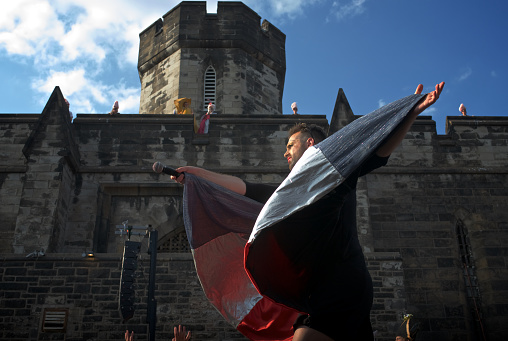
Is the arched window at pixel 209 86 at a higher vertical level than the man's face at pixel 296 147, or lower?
higher

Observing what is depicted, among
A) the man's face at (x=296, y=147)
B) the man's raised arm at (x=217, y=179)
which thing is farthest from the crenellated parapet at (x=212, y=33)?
the man's face at (x=296, y=147)

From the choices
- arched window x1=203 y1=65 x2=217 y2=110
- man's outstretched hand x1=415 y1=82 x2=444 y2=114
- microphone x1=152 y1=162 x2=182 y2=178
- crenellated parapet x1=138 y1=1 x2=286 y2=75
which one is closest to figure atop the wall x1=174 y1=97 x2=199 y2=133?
arched window x1=203 y1=65 x2=217 y2=110

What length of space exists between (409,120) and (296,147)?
0.95m

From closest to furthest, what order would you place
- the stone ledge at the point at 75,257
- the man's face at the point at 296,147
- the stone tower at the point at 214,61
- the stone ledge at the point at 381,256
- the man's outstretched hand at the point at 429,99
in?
the man's outstretched hand at the point at 429,99
the man's face at the point at 296,147
the stone ledge at the point at 75,257
the stone ledge at the point at 381,256
the stone tower at the point at 214,61

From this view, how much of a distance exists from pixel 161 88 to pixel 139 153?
6056 mm

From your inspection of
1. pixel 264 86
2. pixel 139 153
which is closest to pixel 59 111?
pixel 139 153

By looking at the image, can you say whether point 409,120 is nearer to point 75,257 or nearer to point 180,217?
point 75,257

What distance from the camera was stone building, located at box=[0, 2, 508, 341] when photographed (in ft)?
36.6

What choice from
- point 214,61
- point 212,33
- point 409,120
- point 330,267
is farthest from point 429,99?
point 212,33

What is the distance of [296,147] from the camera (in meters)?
3.86

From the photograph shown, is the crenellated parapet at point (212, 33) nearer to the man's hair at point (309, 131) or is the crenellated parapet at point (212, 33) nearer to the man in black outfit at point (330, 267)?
the man's hair at point (309, 131)

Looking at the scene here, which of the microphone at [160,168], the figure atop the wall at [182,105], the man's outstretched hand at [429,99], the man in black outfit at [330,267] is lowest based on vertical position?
the man in black outfit at [330,267]

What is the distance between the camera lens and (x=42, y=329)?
1079 centimetres

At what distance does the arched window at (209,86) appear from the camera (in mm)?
19203
